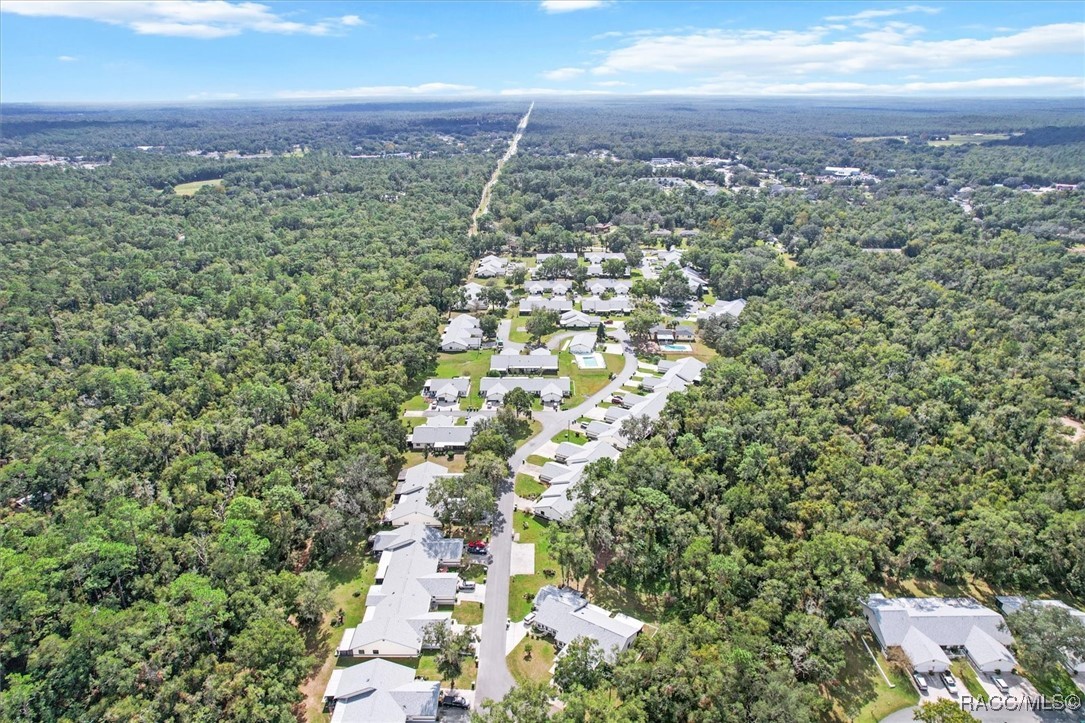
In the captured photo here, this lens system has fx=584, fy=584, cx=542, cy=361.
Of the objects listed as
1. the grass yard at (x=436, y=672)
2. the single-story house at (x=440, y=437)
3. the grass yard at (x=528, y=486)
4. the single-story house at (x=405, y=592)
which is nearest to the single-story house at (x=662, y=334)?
the single-story house at (x=440, y=437)

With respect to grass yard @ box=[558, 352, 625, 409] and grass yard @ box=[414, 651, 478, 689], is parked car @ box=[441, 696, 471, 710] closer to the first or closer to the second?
grass yard @ box=[414, 651, 478, 689]

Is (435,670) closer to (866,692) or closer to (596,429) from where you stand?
(866,692)

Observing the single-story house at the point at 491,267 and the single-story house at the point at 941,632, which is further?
the single-story house at the point at 491,267

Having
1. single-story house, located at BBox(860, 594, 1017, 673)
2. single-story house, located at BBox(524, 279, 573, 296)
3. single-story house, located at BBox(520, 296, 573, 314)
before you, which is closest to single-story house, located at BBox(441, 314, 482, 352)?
single-story house, located at BBox(520, 296, 573, 314)

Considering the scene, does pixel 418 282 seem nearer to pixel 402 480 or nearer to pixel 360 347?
pixel 360 347

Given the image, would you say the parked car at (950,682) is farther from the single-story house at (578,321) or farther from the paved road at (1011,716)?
the single-story house at (578,321)

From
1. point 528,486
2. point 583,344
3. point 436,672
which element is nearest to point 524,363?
point 583,344
